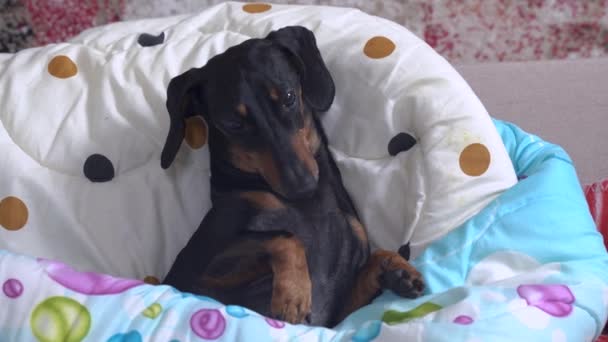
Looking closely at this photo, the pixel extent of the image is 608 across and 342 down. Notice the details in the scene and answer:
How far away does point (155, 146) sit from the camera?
1431 mm

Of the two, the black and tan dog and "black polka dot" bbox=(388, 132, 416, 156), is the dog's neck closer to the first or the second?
the black and tan dog

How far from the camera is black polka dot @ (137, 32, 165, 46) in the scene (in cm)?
155

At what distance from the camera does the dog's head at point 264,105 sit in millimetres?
1206

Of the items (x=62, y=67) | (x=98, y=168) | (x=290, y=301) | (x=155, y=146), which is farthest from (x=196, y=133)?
(x=290, y=301)

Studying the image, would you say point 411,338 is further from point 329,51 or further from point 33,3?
point 33,3

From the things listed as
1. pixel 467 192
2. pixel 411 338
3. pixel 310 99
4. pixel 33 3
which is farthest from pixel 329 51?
pixel 33 3

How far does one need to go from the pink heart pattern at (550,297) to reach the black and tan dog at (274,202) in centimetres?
19

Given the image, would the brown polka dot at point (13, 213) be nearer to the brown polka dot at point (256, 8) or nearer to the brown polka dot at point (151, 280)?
the brown polka dot at point (151, 280)

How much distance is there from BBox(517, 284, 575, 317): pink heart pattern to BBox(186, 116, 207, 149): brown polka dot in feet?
2.25

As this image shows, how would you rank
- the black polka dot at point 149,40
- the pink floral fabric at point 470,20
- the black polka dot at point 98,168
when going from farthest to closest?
the pink floral fabric at point 470,20
the black polka dot at point 149,40
the black polka dot at point 98,168

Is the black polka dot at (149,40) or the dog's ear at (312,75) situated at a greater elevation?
the dog's ear at (312,75)

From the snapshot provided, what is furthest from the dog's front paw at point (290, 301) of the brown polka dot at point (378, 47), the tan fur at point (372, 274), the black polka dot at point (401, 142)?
the brown polka dot at point (378, 47)

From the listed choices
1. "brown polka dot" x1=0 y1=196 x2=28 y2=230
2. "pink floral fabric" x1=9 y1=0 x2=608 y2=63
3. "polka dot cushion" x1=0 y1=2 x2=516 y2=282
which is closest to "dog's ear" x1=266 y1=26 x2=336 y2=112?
"polka dot cushion" x1=0 y1=2 x2=516 y2=282

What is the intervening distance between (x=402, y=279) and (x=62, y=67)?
82cm
